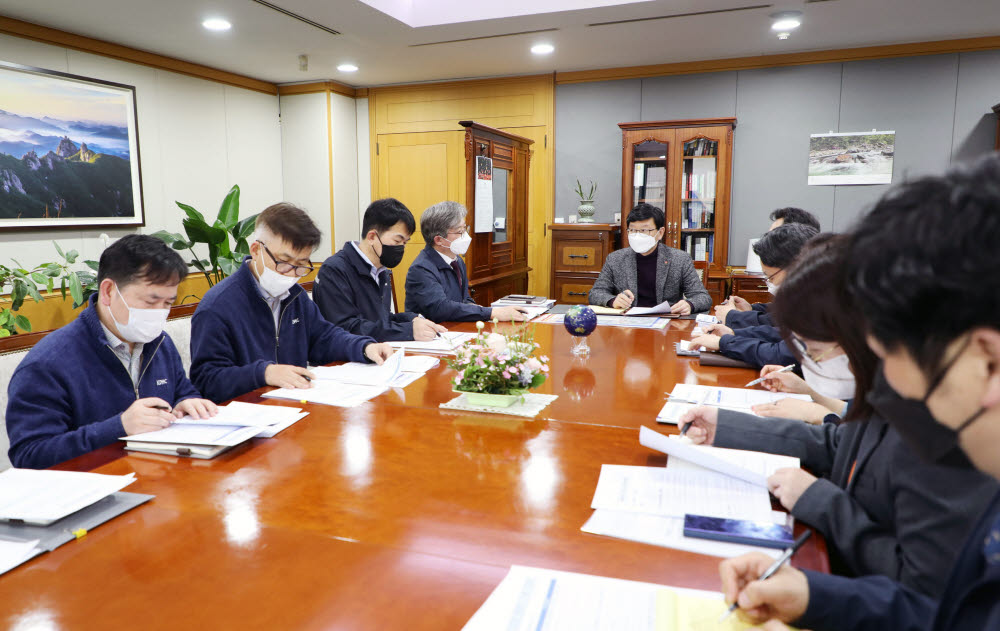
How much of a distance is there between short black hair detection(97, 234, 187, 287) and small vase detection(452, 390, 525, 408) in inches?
36.1

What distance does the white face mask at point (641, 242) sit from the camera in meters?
4.30

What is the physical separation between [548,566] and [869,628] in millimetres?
455

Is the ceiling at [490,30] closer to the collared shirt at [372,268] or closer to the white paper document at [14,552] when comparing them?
the collared shirt at [372,268]

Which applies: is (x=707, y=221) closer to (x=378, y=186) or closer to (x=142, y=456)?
(x=378, y=186)

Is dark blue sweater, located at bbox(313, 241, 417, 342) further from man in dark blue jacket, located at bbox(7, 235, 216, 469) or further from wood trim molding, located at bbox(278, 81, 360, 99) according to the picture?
wood trim molding, located at bbox(278, 81, 360, 99)

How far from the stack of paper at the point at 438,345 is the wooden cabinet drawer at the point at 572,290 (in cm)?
319

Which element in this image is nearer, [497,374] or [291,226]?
[497,374]

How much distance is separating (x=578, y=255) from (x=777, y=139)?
79.5 inches

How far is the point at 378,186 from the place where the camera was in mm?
7141

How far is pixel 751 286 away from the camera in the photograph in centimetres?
558

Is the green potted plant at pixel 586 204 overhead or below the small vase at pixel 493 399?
overhead

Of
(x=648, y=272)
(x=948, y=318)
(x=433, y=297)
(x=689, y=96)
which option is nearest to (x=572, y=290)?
(x=648, y=272)

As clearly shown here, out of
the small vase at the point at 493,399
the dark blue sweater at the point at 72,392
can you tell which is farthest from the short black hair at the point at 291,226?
the small vase at the point at 493,399

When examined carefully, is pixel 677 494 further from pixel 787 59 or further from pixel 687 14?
pixel 787 59
